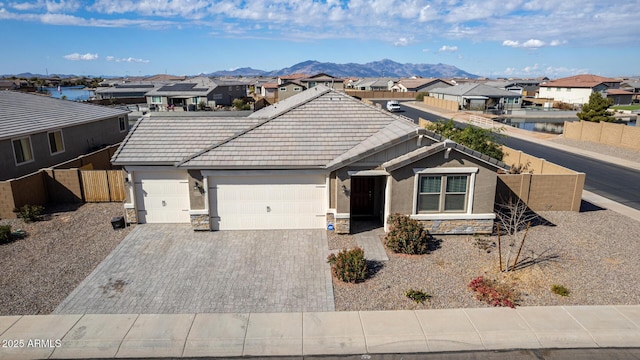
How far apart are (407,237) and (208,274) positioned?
6743 mm

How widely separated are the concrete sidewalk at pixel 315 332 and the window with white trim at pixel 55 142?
1545 cm

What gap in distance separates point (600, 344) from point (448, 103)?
6014 centimetres

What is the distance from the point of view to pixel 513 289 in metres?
11.7

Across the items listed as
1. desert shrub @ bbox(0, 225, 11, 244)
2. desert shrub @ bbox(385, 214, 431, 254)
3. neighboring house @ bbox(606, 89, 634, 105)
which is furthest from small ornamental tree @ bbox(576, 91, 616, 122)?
desert shrub @ bbox(0, 225, 11, 244)

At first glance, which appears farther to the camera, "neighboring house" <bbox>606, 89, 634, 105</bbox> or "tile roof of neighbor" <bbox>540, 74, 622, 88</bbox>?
"neighboring house" <bbox>606, 89, 634, 105</bbox>

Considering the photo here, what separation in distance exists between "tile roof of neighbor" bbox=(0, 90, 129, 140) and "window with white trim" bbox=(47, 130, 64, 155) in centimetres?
46

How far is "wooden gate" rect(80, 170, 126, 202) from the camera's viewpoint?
1897 cm

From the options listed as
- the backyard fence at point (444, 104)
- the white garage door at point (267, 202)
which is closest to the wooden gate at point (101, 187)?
the white garage door at point (267, 202)

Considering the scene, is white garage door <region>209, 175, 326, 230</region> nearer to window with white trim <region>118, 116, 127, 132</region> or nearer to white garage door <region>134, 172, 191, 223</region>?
white garage door <region>134, 172, 191, 223</region>

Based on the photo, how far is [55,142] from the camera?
917 inches

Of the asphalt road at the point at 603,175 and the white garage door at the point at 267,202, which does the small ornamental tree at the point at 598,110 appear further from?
the white garage door at the point at 267,202

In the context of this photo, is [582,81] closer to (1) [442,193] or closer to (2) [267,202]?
(1) [442,193]

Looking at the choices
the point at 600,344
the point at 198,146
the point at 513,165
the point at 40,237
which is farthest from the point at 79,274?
the point at 513,165

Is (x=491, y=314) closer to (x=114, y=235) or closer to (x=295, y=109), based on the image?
(x=295, y=109)
